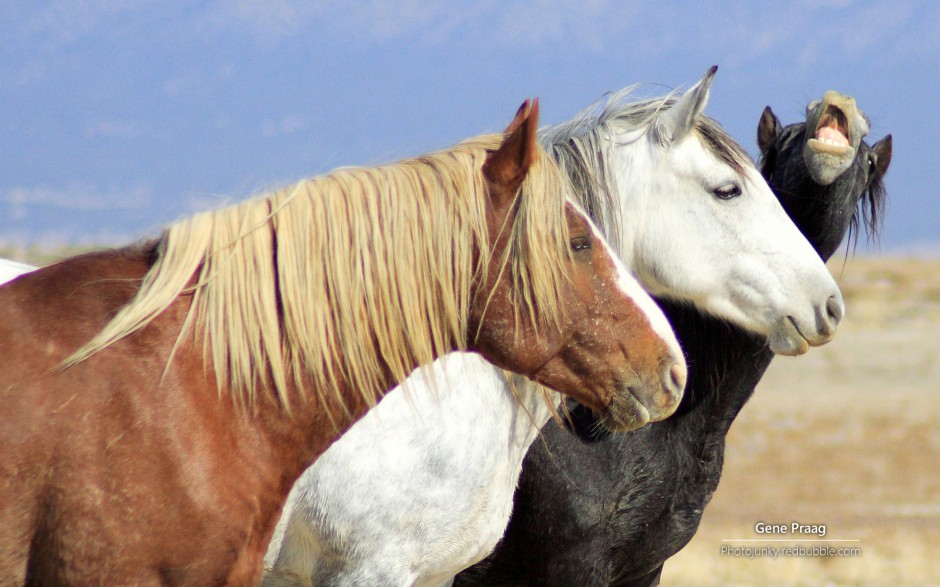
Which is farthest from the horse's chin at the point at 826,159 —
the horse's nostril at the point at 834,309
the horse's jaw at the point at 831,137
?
the horse's nostril at the point at 834,309

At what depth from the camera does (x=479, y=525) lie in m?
3.80

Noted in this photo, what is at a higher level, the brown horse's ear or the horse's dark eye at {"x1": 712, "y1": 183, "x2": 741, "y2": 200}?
the brown horse's ear

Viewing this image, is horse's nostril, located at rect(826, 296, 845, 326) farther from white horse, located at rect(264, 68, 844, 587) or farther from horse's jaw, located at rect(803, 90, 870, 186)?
horse's jaw, located at rect(803, 90, 870, 186)

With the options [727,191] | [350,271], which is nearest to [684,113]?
[727,191]

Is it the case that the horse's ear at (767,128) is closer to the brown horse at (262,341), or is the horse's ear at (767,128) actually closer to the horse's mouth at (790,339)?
the horse's mouth at (790,339)

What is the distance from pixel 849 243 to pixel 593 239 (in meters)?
2.40

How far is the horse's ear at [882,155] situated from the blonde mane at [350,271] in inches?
98.4

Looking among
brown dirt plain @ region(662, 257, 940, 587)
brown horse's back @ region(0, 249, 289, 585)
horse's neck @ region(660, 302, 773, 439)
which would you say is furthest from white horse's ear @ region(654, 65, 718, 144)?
brown horse's back @ region(0, 249, 289, 585)

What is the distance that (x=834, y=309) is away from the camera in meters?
3.86

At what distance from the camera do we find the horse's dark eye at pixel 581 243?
2.88 meters

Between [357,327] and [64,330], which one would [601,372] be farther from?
[64,330]

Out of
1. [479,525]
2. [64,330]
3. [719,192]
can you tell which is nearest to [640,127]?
[719,192]

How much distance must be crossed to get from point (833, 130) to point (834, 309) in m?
0.89

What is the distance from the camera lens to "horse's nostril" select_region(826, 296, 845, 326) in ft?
12.6
